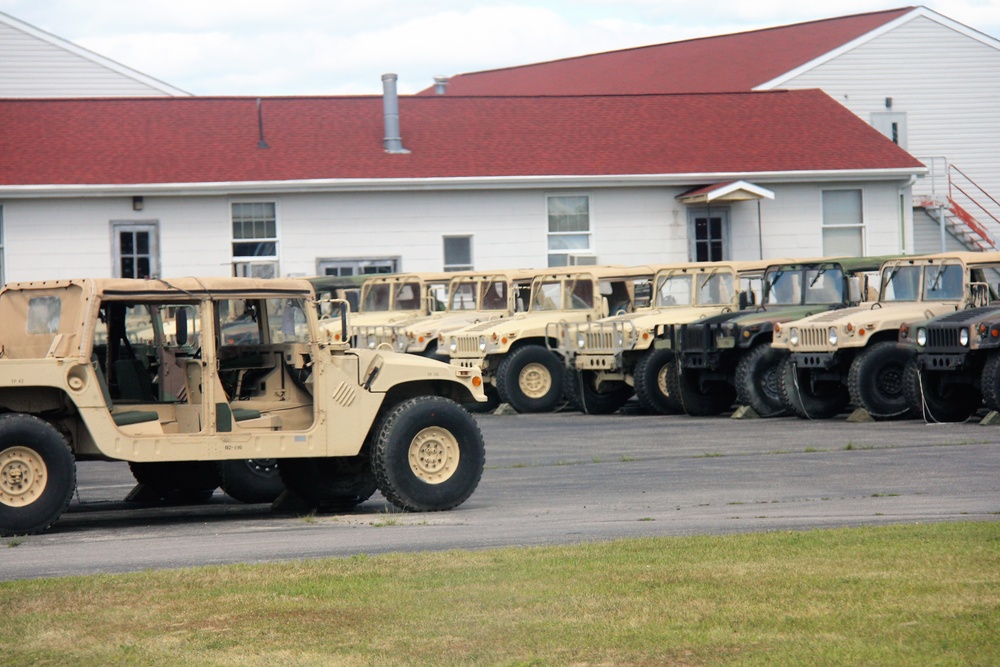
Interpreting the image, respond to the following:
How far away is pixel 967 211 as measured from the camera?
39.8m

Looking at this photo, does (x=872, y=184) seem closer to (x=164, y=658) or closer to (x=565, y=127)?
(x=565, y=127)

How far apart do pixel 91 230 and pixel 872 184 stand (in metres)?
A: 15.7

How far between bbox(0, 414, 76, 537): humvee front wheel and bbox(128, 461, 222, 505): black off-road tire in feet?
6.88

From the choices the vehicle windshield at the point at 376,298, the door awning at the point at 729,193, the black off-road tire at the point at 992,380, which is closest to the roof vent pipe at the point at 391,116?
the door awning at the point at 729,193

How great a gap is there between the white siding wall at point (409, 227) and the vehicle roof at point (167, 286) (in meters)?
18.2

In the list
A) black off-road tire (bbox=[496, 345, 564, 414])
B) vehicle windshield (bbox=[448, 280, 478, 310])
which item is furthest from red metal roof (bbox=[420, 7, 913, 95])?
black off-road tire (bbox=[496, 345, 564, 414])

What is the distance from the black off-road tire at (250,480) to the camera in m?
12.9

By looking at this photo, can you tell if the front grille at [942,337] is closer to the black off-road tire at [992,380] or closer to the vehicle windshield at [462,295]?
the black off-road tire at [992,380]

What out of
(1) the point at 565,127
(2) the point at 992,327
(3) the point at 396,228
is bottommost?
(2) the point at 992,327

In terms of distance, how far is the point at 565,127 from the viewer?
1323 inches

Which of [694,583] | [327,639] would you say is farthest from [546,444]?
[327,639]

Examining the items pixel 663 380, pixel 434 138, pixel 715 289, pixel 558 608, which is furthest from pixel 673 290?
pixel 558 608

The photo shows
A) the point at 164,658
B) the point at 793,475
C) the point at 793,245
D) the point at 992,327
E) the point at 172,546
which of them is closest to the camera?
the point at 164,658

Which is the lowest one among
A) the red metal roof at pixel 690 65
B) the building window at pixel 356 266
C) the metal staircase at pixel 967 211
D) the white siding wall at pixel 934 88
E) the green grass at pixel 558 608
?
the green grass at pixel 558 608
